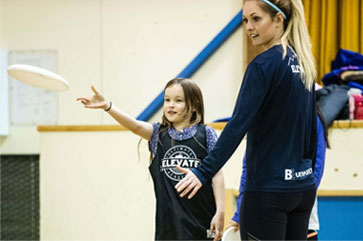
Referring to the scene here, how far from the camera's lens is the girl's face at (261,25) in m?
1.11

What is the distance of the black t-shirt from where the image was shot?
5.09ft

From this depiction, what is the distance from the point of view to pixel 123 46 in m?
3.43

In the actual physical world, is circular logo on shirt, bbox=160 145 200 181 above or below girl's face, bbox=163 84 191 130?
below

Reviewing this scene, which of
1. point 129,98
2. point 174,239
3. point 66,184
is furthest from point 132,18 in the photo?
point 174,239

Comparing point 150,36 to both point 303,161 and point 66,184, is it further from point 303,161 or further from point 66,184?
point 303,161

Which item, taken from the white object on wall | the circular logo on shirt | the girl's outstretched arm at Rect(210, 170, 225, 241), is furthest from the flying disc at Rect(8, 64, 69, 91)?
the white object on wall

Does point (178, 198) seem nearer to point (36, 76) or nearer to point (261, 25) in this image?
point (261, 25)

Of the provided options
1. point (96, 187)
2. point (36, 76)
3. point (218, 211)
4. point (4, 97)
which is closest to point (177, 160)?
point (218, 211)

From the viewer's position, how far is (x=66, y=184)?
2775 mm

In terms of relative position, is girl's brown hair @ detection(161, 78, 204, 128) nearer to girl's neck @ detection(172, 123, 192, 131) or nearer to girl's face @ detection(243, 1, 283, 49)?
girl's neck @ detection(172, 123, 192, 131)

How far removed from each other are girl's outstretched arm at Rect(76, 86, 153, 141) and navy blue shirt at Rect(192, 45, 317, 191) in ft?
1.72

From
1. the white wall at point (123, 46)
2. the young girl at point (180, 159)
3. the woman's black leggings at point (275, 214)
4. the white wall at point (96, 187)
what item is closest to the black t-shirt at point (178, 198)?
the young girl at point (180, 159)

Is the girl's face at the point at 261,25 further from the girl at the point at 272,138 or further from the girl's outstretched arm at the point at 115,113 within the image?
the girl's outstretched arm at the point at 115,113

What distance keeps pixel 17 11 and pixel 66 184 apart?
5.64 feet
